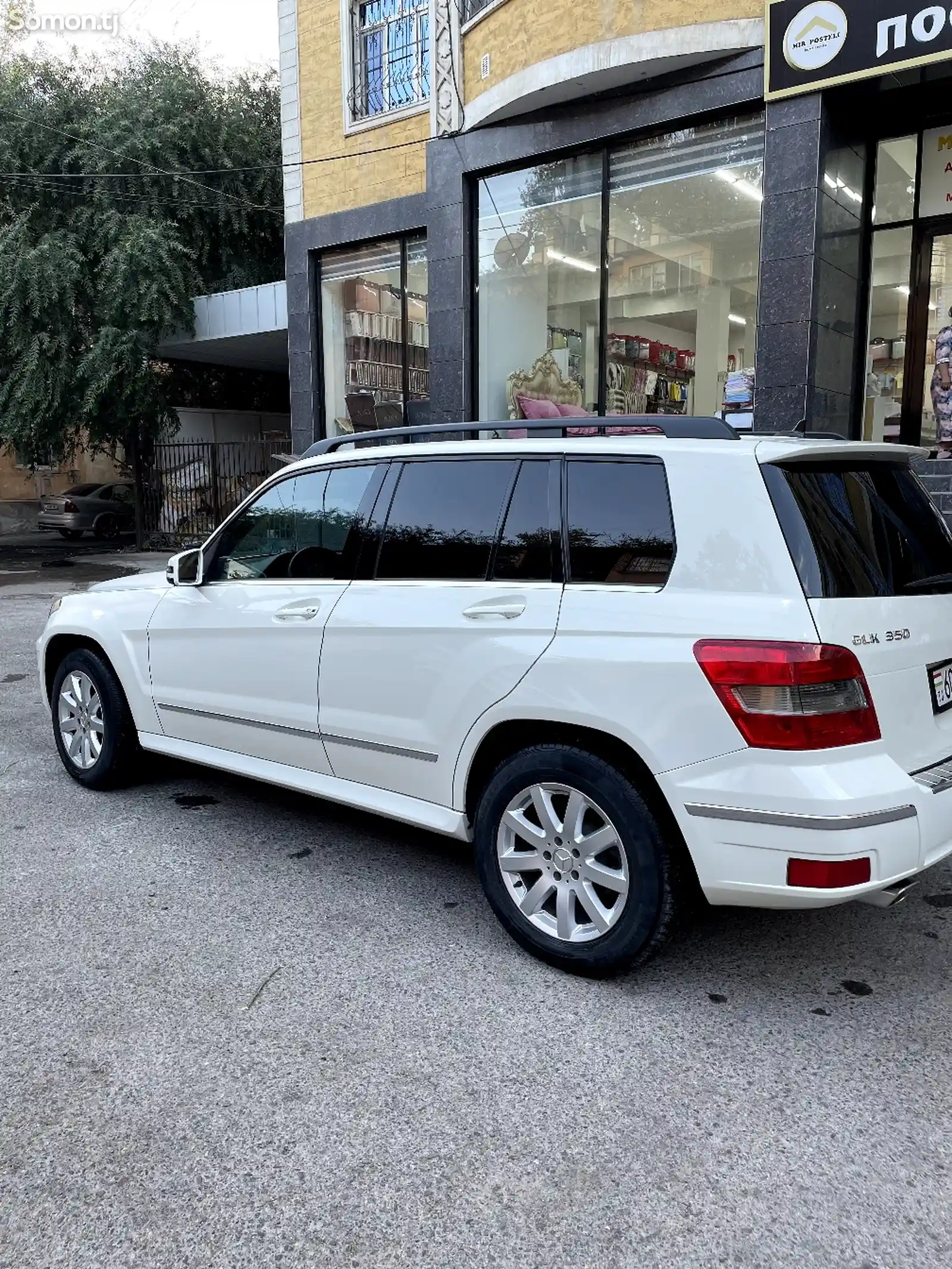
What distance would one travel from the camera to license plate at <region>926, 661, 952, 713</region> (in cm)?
305

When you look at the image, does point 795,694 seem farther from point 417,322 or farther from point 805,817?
point 417,322

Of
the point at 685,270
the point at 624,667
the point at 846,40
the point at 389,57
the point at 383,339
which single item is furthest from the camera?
the point at 383,339

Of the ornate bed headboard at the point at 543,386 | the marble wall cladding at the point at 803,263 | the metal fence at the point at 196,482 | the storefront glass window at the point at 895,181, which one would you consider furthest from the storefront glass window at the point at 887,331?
the metal fence at the point at 196,482

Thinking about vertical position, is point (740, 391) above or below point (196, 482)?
above

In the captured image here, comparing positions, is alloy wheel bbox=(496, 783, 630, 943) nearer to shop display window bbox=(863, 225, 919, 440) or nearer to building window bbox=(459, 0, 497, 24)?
shop display window bbox=(863, 225, 919, 440)

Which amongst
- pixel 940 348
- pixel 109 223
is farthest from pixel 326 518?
pixel 109 223

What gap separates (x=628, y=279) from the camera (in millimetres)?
10422

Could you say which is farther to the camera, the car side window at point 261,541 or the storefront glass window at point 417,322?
the storefront glass window at point 417,322

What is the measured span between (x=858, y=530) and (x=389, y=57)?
38.7 feet

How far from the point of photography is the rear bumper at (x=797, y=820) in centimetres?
268

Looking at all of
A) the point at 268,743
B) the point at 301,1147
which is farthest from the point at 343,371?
the point at 301,1147

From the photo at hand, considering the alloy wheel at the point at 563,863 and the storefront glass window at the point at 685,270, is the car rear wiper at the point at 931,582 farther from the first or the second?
the storefront glass window at the point at 685,270

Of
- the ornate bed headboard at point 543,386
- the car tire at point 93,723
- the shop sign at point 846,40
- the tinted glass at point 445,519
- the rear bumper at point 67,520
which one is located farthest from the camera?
the rear bumper at point 67,520

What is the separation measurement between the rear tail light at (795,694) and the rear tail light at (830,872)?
32 centimetres
